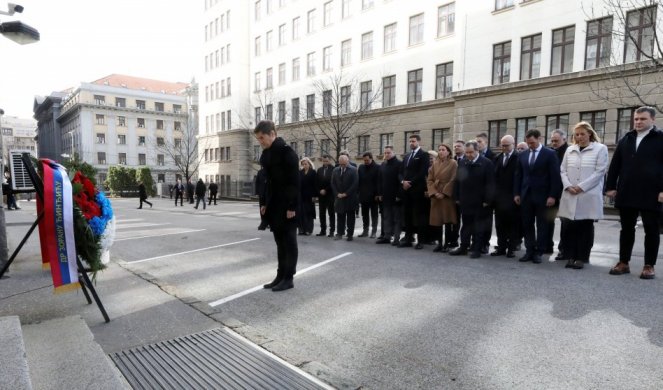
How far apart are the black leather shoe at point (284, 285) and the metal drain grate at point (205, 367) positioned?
159 cm

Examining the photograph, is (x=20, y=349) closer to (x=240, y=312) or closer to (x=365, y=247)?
(x=240, y=312)

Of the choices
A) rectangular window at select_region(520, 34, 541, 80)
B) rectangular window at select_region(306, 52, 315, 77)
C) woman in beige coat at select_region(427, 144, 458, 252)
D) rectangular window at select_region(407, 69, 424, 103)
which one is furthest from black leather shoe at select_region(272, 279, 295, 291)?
rectangular window at select_region(306, 52, 315, 77)

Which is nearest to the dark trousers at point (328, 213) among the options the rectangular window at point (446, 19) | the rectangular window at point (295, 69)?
the rectangular window at point (446, 19)

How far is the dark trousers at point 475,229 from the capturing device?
7.36 m

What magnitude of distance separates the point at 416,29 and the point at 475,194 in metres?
25.8

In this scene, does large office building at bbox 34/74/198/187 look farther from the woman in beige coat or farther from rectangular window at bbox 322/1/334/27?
the woman in beige coat

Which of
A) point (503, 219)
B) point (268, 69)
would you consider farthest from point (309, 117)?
point (503, 219)

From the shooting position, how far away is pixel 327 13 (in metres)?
36.7

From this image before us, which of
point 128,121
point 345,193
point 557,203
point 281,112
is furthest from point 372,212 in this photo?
point 128,121

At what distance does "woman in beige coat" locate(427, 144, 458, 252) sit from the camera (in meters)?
7.85

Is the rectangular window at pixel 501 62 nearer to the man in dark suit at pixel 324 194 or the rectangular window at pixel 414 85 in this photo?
the rectangular window at pixel 414 85

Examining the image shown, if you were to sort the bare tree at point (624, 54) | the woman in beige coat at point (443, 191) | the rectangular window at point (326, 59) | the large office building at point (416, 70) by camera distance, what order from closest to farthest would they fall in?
1. the woman in beige coat at point (443, 191)
2. the bare tree at point (624, 54)
3. the large office building at point (416, 70)
4. the rectangular window at point (326, 59)

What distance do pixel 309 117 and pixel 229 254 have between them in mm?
31118

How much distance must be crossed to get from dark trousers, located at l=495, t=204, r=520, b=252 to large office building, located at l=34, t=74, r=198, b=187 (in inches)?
2765
